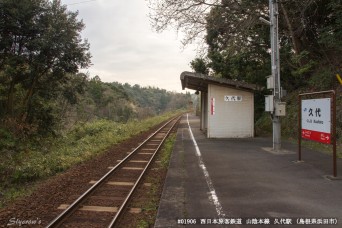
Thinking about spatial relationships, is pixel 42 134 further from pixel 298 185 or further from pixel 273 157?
pixel 298 185

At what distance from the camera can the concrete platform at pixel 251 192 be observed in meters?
4.80

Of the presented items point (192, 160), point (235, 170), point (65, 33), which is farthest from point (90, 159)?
point (65, 33)

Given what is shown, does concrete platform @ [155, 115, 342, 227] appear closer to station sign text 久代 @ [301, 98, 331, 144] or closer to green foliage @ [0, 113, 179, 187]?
station sign text 久代 @ [301, 98, 331, 144]

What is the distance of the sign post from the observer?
281 inches

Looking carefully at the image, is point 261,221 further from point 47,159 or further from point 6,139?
point 6,139

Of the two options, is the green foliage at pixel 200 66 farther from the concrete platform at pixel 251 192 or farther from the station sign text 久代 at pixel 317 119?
the station sign text 久代 at pixel 317 119

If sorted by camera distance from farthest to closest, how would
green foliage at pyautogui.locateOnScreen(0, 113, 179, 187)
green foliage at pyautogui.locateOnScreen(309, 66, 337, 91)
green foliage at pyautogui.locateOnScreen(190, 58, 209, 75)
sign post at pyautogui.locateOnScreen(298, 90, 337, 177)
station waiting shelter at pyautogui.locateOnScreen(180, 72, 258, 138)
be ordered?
green foliage at pyautogui.locateOnScreen(190, 58, 209, 75) < station waiting shelter at pyautogui.locateOnScreen(180, 72, 258, 138) < green foliage at pyautogui.locateOnScreen(309, 66, 337, 91) < green foliage at pyautogui.locateOnScreen(0, 113, 179, 187) < sign post at pyautogui.locateOnScreen(298, 90, 337, 177)

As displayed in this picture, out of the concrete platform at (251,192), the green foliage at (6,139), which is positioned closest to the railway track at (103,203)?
the concrete platform at (251,192)

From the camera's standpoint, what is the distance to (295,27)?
17188mm

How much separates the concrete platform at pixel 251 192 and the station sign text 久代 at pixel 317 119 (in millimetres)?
827

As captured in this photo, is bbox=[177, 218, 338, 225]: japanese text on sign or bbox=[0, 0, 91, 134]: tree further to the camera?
bbox=[0, 0, 91, 134]: tree

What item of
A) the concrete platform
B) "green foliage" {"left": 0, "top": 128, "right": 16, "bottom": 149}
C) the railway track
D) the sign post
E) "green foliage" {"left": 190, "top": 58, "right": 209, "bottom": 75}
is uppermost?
"green foliage" {"left": 190, "top": 58, "right": 209, "bottom": 75}

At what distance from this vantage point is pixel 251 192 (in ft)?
20.1

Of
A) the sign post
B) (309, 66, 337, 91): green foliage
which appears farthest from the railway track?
(309, 66, 337, 91): green foliage
